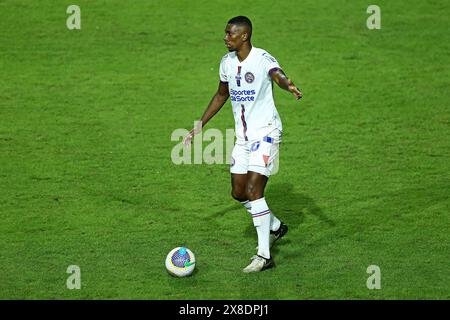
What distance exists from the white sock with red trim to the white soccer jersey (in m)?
0.88

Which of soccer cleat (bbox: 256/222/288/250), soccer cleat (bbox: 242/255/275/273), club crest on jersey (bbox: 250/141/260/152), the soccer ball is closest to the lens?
the soccer ball

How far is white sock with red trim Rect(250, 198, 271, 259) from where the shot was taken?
11.8 metres

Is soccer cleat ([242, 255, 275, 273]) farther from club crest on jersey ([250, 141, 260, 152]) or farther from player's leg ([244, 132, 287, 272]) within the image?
club crest on jersey ([250, 141, 260, 152])

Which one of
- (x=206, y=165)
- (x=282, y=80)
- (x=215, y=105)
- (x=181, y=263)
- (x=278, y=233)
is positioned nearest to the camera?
(x=282, y=80)

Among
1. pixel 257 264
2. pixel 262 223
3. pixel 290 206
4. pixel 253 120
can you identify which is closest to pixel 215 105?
pixel 253 120

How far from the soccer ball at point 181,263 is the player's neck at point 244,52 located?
2.58m

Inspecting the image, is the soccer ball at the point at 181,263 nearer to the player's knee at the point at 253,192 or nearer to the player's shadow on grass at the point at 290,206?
the player's knee at the point at 253,192

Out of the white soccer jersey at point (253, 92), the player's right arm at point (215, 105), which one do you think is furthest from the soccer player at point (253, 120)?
the player's right arm at point (215, 105)

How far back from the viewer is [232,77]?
39.4ft

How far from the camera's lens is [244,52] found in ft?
39.1

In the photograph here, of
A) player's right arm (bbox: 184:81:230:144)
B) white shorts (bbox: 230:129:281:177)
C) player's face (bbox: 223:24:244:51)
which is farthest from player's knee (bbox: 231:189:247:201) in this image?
player's face (bbox: 223:24:244:51)

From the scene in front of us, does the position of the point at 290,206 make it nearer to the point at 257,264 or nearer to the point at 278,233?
the point at 278,233

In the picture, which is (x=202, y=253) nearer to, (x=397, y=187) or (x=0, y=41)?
(x=397, y=187)

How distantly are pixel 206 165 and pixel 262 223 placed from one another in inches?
167
